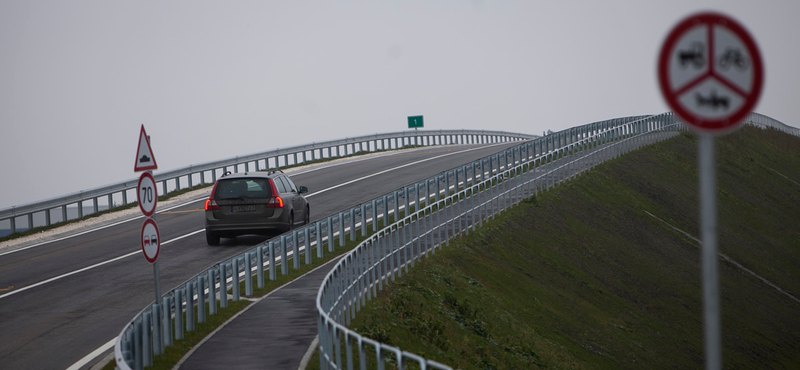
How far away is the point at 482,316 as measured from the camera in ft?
56.0

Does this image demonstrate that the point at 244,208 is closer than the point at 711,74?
No

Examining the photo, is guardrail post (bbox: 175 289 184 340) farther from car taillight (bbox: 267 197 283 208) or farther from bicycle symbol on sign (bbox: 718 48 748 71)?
bicycle symbol on sign (bbox: 718 48 748 71)

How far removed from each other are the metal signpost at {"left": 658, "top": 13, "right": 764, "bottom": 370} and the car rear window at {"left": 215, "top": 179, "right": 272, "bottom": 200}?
56.9ft

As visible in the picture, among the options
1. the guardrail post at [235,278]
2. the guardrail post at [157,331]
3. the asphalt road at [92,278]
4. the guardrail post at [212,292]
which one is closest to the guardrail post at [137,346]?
the guardrail post at [157,331]

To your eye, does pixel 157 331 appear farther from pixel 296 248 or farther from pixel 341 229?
pixel 341 229

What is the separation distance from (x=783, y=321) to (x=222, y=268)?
19506 millimetres

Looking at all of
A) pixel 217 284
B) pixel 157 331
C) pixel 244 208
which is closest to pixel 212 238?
pixel 244 208

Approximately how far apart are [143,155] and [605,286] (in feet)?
48.0

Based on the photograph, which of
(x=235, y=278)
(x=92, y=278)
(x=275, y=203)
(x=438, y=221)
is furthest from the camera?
A: (x=275, y=203)

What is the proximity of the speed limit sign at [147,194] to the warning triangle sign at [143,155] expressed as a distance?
13cm

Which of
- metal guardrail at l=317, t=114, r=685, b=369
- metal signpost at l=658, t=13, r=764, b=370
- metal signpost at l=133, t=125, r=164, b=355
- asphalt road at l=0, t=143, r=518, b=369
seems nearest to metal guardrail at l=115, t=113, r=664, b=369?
metal signpost at l=133, t=125, r=164, b=355

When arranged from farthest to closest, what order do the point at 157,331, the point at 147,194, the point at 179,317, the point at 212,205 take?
the point at 212,205, the point at 179,317, the point at 147,194, the point at 157,331

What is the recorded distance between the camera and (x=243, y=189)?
21.4 metres

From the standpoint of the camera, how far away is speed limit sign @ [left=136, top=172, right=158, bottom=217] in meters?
12.7
